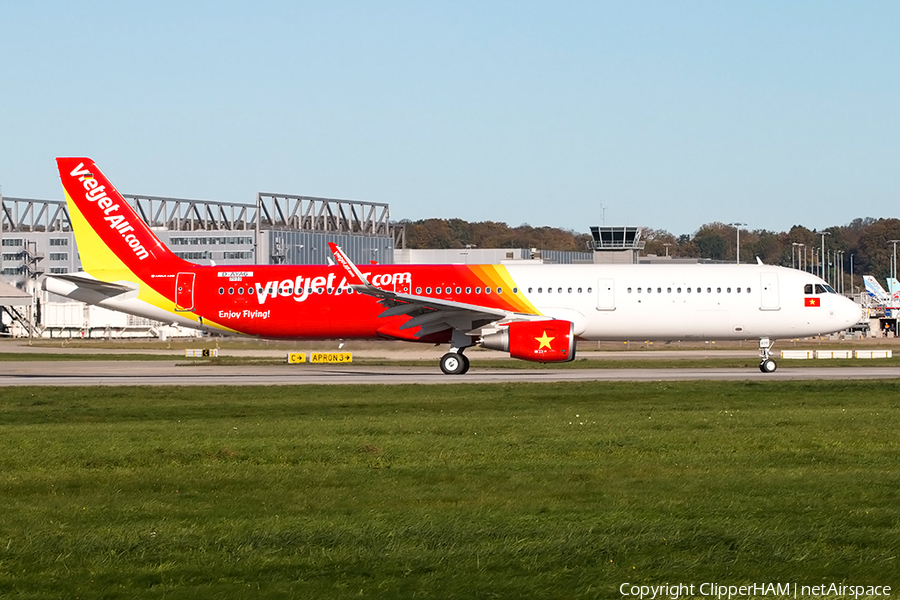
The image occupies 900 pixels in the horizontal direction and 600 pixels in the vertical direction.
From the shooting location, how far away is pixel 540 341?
40.3m

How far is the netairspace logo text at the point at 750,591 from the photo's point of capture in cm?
966

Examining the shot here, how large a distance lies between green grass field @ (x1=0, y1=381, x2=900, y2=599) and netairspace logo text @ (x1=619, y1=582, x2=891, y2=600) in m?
0.21

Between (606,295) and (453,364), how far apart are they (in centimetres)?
640

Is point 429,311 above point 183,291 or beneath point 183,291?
beneath

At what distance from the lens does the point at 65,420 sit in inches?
1013

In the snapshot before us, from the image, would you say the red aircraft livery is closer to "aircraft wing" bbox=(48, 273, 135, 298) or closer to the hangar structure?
"aircraft wing" bbox=(48, 273, 135, 298)

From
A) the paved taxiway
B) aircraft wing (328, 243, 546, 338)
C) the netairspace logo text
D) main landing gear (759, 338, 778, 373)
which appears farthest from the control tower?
the netairspace logo text

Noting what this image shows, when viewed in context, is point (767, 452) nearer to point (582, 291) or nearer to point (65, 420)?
point (65, 420)

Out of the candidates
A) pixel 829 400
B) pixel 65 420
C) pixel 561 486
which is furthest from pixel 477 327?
pixel 561 486

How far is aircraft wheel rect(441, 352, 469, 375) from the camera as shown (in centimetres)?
4278

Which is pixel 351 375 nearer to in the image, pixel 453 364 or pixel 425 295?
pixel 453 364

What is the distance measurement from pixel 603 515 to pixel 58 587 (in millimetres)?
6168

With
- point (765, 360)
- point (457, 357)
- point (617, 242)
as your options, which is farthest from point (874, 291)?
point (457, 357)

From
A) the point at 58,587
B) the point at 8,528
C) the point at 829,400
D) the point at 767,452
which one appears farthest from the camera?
the point at 829,400
